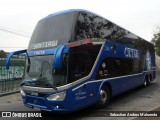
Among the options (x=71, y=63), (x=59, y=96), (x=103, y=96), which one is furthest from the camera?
(x=103, y=96)

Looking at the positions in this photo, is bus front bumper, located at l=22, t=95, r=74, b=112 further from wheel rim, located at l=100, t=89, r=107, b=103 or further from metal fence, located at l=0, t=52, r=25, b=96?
metal fence, located at l=0, t=52, r=25, b=96

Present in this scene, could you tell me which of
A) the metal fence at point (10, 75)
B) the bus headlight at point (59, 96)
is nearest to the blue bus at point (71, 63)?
the bus headlight at point (59, 96)

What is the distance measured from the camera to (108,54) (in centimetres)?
970

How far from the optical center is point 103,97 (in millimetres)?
9336

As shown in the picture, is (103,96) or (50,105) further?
(103,96)

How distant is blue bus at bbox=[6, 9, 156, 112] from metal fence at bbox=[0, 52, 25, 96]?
23.0 feet

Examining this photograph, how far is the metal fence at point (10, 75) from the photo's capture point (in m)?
15.6

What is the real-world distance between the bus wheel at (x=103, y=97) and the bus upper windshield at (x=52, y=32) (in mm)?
2731

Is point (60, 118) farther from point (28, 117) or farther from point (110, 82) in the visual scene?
point (110, 82)

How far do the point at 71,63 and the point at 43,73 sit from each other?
91 cm

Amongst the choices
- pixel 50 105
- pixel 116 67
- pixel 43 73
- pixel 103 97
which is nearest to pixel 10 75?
pixel 116 67

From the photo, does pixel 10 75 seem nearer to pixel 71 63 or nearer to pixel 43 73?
pixel 43 73

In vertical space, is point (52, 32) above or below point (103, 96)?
above

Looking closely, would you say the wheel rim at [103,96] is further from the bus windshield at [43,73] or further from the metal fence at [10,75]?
the metal fence at [10,75]
